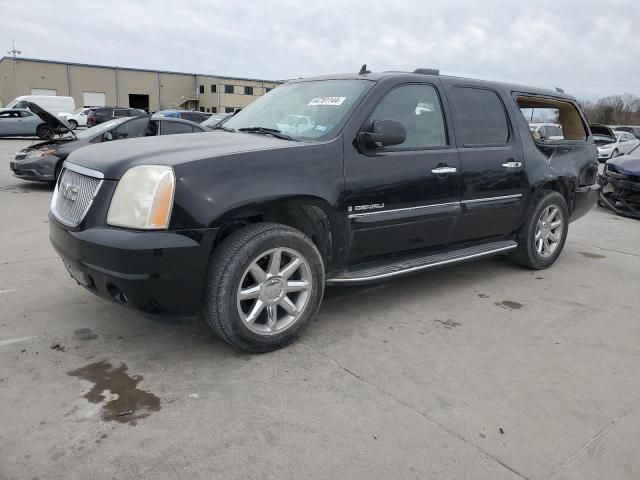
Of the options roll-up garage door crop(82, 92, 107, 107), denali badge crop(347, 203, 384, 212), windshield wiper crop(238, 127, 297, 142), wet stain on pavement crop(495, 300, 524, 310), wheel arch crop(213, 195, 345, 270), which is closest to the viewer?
wheel arch crop(213, 195, 345, 270)

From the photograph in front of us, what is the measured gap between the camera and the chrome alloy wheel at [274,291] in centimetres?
323

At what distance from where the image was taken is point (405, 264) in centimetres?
405

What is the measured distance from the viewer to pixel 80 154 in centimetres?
352

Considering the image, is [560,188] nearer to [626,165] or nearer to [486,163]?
[486,163]

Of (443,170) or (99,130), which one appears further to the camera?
(99,130)

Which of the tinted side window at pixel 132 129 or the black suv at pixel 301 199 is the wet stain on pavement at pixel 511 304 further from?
the tinted side window at pixel 132 129

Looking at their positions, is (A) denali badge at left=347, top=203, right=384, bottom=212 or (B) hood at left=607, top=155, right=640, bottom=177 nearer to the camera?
(A) denali badge at left=347, top=203, right=384, bottom=212

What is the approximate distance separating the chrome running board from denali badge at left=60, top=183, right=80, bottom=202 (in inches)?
67.7

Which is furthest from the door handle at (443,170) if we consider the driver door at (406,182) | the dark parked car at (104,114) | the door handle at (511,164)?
the dark parked car at (104,114)

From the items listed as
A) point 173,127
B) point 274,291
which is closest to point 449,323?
point 274,291

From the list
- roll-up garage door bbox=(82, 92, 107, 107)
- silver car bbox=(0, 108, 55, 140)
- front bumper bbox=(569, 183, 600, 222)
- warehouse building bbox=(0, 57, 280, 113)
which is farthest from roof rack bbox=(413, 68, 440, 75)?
roll-up garage door bbox=(82, 92, 107, 107)

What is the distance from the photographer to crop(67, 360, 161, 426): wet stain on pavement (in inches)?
105

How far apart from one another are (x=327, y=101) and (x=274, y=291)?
1.58 meters

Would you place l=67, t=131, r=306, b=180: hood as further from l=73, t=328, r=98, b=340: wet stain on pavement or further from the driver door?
l=73, t=328, r=98, b=340: wet stain on pavement
